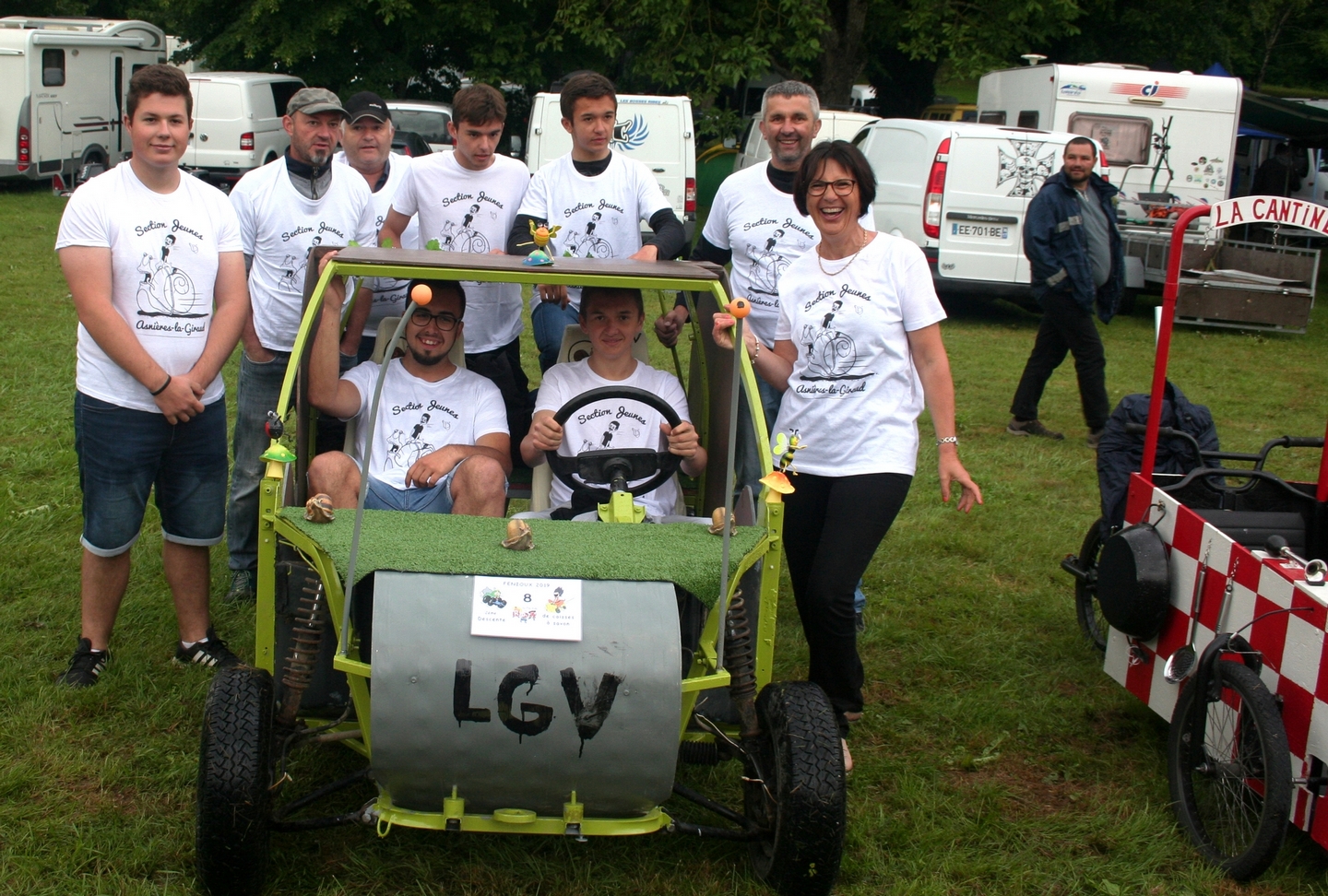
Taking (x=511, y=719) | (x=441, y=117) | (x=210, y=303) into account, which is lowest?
(x=511, y=719)

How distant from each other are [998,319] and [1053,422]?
15.5 ft

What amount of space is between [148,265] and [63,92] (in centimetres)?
1878

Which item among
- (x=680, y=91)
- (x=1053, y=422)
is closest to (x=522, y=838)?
(x=1053, y=422)

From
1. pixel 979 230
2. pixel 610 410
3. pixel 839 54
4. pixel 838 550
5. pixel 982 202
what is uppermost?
pixel 839 54

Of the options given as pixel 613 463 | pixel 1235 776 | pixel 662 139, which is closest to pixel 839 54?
pixel 662 139

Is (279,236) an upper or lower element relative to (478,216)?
lower

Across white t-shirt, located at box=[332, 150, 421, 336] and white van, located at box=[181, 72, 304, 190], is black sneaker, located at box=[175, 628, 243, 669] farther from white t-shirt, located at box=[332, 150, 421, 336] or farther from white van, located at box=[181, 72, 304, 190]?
white van, located at box=[181, 72, 304, 190]

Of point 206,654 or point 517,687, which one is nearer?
point 517,687

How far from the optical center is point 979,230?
12516 mm

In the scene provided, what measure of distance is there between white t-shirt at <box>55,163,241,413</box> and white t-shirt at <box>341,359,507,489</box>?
1.80 ft

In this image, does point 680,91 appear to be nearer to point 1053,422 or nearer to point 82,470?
point 1053,422

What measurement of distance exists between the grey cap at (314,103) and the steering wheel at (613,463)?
1.61 metres

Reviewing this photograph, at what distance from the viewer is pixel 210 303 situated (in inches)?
165

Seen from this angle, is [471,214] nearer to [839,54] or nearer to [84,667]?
[84,667]
